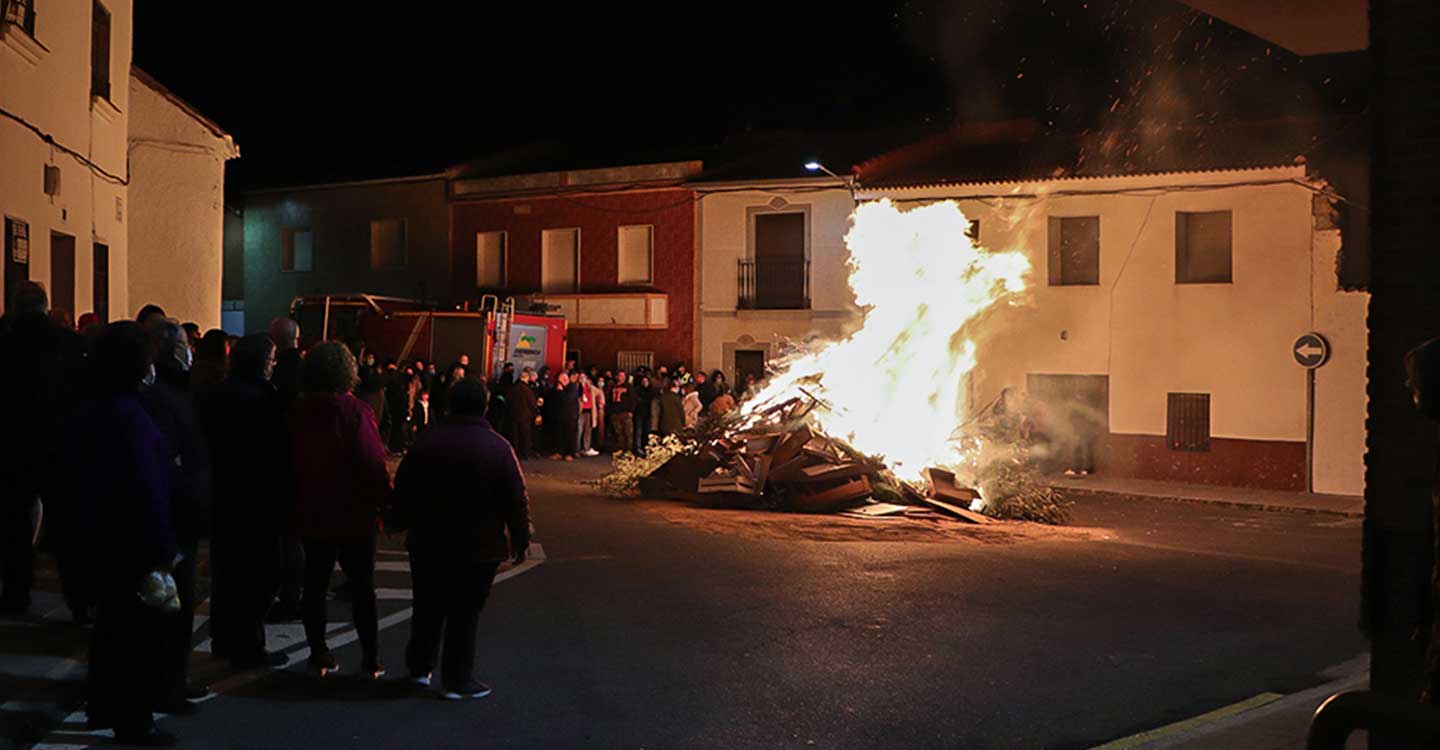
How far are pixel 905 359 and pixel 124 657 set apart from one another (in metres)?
14.8

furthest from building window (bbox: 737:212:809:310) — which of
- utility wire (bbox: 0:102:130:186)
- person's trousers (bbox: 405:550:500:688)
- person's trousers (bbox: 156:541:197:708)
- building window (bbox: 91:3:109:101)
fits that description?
person's trousers (bbox: 156:541:197:708)

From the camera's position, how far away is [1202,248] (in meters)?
23.4

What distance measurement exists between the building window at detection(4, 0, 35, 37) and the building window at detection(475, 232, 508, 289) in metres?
23.0

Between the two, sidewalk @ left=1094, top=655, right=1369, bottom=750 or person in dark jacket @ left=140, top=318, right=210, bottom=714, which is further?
person in dark jacket @ left=140, top=318, right=210, bottom=714

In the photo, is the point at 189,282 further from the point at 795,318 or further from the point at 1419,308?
the point at 1419,308

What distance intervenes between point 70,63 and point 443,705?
10842 millimetres

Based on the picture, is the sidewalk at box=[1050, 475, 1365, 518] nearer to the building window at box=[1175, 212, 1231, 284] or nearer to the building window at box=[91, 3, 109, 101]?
the building window at box=[1175, 212, 1231, 284]

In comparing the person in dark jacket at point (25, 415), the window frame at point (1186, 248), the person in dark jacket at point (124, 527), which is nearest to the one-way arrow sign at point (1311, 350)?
the window frame at point (1186, 248)

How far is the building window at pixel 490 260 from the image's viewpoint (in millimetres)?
35750

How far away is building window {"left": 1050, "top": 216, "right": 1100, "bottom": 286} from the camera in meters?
24.4

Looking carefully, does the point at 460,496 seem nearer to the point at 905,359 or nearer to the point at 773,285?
the point at 905,359

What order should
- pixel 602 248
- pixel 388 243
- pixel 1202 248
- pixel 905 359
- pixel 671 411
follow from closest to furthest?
pixel 905 359
pixel 1202 248
pixel 671 411
pixel 602 248
pixel 388 243

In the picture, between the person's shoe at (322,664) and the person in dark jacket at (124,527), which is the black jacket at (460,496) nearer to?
the person's shoe at (322,664)

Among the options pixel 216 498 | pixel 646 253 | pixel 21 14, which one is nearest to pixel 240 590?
pixel 216 498
